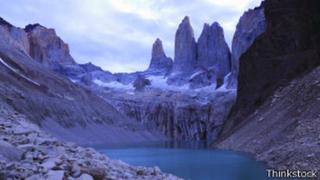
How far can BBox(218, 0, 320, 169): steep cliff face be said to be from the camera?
4104cm

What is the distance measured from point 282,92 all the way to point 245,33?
9835 cm

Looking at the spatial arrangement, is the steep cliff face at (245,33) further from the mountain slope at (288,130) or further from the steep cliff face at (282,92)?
the mountain slope at (288,130)

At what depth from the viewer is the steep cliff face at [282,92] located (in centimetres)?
4104

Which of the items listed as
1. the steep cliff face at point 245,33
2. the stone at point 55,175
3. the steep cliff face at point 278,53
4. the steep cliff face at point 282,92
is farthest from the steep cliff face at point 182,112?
the stone at point 55,175

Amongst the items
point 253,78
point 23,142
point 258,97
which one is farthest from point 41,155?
point 253,78

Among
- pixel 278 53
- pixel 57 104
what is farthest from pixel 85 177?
pixel 57 104

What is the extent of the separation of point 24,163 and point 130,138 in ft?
353

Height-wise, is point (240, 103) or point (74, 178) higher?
point (240, 103)

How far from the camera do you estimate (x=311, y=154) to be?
32.3 metres

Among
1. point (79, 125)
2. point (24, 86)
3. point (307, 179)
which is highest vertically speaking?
point (24, 86)

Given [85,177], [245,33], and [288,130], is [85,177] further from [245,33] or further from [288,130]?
[245,33]

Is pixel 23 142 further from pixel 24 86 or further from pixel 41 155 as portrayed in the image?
pixel 24 86

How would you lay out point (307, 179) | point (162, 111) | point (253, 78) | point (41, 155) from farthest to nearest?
1. point (162, 111)
2. point (253, 78)
3. point (307, 179)
4. point (41, 155)

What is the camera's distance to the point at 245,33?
546 feet
